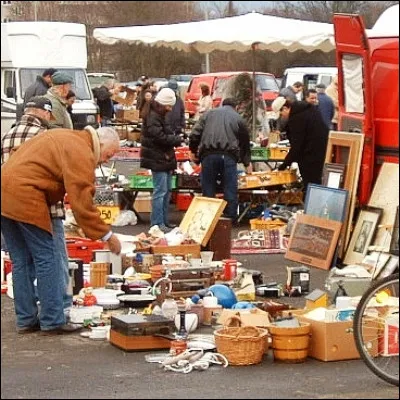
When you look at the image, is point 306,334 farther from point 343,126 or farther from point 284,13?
point 284,13

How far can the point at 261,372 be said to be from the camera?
7668mm

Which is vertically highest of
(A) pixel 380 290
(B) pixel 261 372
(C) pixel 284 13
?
(C) pixel 284 13

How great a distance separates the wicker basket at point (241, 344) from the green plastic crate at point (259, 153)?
829cm

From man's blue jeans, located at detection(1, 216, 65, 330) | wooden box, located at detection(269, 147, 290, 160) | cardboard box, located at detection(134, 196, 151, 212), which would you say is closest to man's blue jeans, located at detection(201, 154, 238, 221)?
wooden box, located at detection(269, 147, 290, 160)

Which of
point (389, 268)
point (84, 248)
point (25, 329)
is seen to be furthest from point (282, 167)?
point (25, 329)

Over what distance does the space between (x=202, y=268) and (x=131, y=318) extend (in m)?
1.79

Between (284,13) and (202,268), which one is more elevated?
(284,13)

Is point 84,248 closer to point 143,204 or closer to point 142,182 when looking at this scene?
point 142,182

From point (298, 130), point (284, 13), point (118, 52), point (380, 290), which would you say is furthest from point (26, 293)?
point (284, 13)

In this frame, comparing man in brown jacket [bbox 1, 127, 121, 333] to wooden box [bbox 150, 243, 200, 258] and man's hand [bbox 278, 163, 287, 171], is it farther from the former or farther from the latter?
man's hand [bbox 278, 163, 287, 171]

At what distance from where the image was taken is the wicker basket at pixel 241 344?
7.79 meters

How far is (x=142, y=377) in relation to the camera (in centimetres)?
754

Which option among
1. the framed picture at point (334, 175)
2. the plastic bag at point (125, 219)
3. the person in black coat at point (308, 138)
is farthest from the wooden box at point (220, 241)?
the plastic bag at point (125, 219)

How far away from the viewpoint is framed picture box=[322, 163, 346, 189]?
11266 mm
